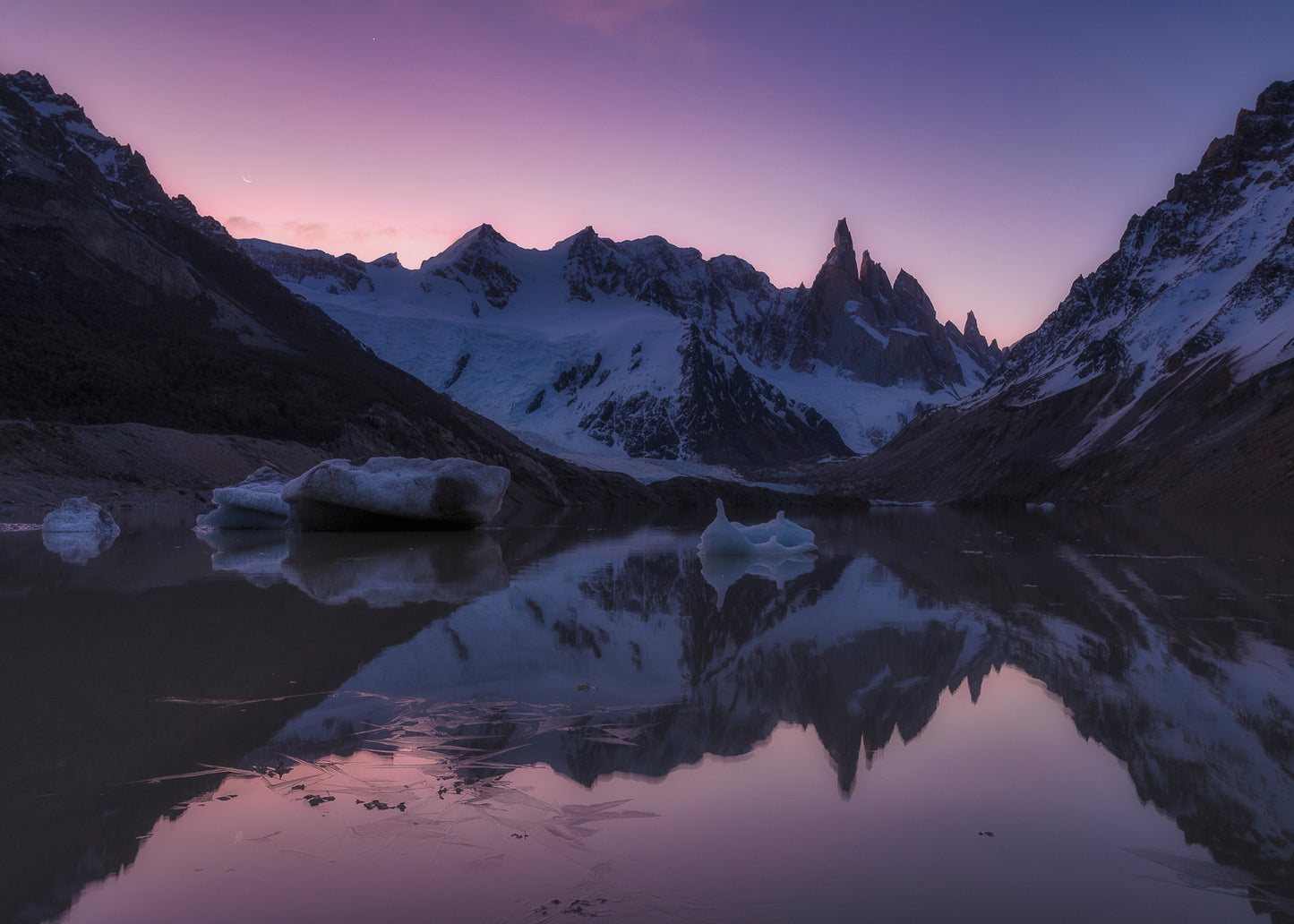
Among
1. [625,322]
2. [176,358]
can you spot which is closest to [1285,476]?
[176,358]

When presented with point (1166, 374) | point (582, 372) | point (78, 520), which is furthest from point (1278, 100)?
point (78, 520)

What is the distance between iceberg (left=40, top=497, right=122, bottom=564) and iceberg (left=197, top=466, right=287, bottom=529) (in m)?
4.14

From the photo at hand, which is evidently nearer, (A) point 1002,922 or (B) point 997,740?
(A) point 1002,922

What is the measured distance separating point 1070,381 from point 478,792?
10341 centimetres

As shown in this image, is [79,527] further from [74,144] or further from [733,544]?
[74,144]

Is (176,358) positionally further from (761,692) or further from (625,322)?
(625,322)

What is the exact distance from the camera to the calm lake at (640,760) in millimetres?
4441

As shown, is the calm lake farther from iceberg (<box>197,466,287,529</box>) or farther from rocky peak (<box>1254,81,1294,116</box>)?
rocky peak (<box>1254,81,1294,116</box>)

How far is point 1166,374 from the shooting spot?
82125 millimetres

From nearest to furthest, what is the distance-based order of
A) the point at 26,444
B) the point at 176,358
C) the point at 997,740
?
the point at 997,740 < the point at 26,444 < the point at 176,358

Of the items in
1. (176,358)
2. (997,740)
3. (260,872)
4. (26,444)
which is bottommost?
(260,872)

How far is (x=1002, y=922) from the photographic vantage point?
163 inches

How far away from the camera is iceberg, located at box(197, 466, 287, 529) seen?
3058 cm

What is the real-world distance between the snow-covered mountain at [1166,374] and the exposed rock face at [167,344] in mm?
37441
